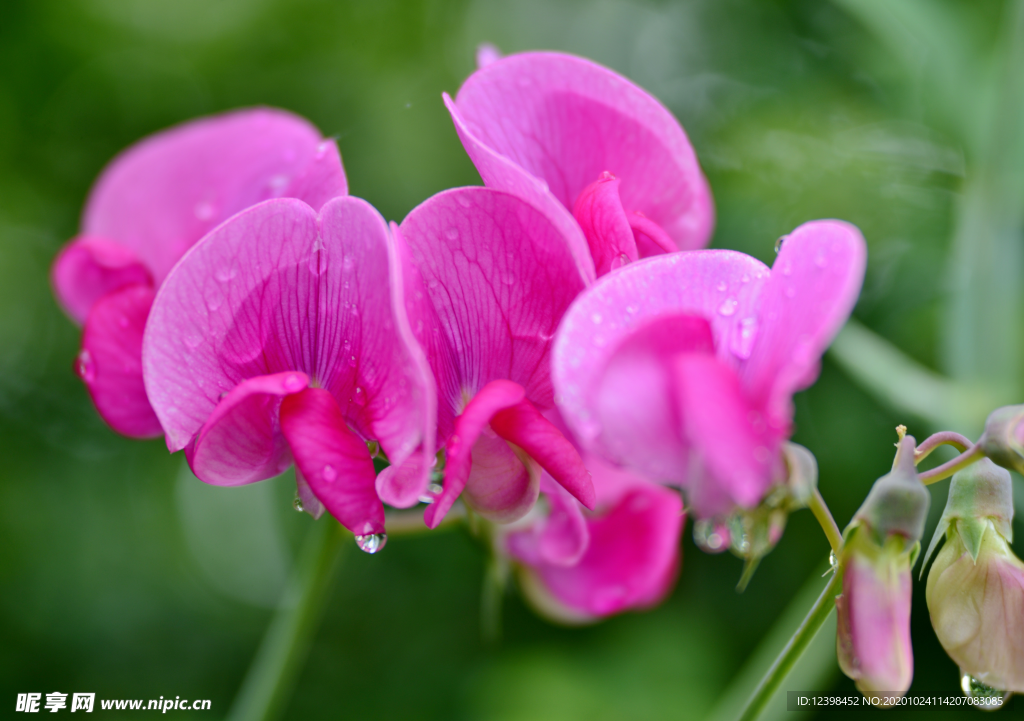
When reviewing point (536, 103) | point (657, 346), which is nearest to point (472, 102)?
point (536, 103)

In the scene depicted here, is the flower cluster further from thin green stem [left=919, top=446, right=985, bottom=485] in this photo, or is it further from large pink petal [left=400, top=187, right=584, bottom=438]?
thin green stem [left=919, top=446, right=985, bottom=485]

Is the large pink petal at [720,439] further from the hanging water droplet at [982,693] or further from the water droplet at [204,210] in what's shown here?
the water droplet at [204,210]

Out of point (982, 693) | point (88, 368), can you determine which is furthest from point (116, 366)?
point (982, 693)

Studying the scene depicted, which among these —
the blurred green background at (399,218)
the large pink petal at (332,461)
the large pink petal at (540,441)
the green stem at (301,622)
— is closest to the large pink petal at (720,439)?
the large pink petal at (540,441)

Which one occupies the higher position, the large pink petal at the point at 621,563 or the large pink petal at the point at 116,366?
the large pink petal at the point at 116,366

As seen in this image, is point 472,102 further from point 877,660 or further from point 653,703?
point 653,703

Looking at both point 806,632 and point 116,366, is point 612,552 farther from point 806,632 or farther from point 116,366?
point 116,366
